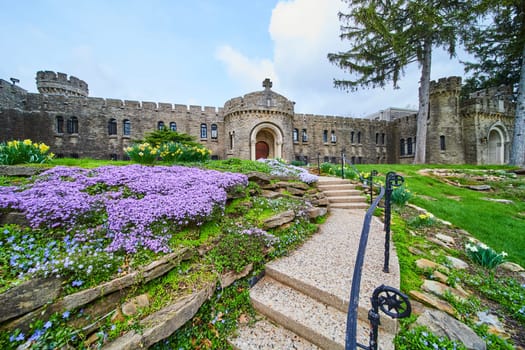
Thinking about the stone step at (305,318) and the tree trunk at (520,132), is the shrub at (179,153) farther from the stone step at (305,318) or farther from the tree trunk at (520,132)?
the tree trunk at (520,132)

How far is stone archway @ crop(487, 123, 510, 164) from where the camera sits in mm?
18891

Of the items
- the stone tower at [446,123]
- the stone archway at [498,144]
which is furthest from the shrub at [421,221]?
the stone archway at [498,144]

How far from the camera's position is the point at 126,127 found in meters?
17.1

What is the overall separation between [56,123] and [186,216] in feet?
67.1

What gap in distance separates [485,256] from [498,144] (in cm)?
2608

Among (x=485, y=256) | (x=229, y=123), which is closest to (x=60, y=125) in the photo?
(x=229, y=123)

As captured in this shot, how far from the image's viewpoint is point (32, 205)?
7.96ft

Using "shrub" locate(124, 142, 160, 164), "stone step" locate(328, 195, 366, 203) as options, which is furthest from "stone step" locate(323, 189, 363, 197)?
"shrub" locate(124, 142, 160, 164)

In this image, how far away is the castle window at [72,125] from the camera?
15.9m

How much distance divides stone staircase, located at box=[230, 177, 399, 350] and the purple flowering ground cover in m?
1.38


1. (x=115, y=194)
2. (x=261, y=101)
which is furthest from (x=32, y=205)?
(x=261, y=101)

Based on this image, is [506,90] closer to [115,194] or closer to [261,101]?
[261,101]

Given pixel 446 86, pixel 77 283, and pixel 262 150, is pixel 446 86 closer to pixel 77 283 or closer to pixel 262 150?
pixel 262 150

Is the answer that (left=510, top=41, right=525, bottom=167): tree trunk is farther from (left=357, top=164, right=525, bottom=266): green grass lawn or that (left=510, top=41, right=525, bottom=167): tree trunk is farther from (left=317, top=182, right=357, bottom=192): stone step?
(left=317, top=182, right=357, bottom=192): stone step
